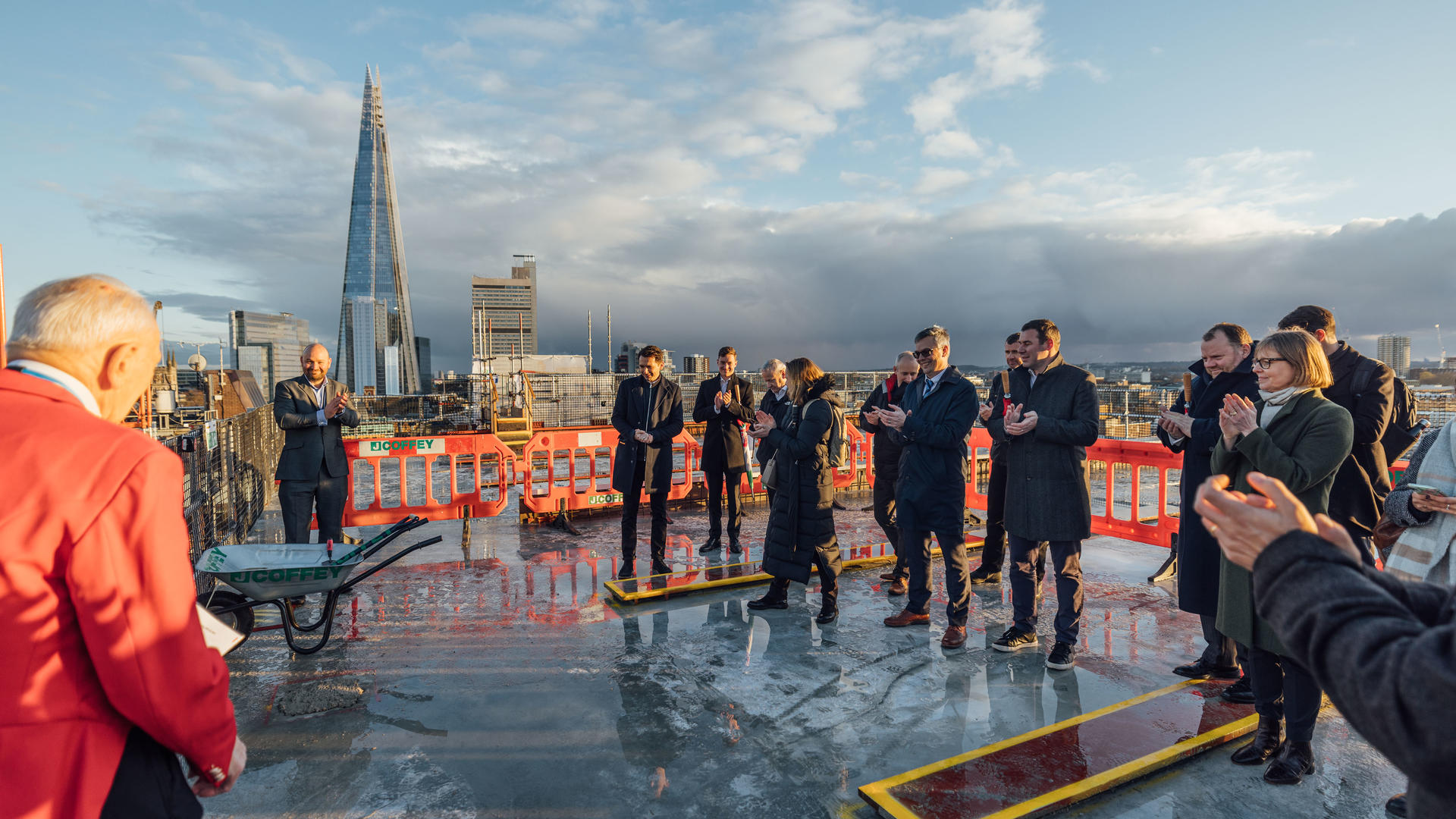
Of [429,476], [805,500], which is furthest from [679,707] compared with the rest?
[429,476]

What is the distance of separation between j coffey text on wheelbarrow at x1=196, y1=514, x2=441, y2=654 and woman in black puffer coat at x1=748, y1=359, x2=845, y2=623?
2600 millimetres

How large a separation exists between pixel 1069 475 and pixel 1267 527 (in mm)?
3124

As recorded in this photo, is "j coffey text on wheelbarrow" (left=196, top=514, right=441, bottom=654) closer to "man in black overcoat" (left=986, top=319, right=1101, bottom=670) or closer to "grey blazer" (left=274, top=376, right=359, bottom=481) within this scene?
"grey blazer" (left=274, top=376, right=359, bottom=481)

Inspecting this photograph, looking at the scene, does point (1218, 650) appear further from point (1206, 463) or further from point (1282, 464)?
point (1282, 464)

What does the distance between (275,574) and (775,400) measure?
3792mm

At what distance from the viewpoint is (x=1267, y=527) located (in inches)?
52.6

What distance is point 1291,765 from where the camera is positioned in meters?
3.05

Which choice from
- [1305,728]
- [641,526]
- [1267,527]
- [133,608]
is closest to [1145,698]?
[1305,728]

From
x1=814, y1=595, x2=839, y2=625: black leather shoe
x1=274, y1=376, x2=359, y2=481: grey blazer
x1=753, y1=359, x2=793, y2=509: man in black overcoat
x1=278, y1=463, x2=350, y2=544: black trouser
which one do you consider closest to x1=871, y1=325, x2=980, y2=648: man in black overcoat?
x1=814, y1=595, x2=839, y2=625: black leather shoe

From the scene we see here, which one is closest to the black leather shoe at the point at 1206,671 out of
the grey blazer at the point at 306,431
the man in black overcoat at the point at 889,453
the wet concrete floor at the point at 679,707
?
the wet concrete floor at the point at 679,707

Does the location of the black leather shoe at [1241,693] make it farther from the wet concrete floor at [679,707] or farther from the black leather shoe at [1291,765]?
the black leather shoe at [1291,765]

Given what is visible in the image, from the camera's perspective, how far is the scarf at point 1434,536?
104 inches

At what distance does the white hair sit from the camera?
1.46m

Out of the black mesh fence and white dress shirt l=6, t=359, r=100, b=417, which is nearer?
white dress shirt l=6, t=359, r=100, b=417
